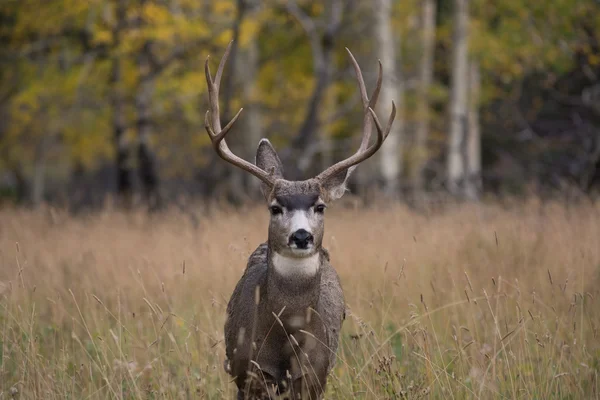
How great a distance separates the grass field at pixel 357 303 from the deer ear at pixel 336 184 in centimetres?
51

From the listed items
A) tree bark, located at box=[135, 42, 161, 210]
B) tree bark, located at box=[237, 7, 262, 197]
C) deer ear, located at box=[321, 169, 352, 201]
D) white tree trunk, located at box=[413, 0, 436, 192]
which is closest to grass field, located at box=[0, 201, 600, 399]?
deer ear, located at box=[321, 169, 352, 201]

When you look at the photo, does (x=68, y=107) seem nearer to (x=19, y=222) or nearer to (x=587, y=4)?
(x=19, y=222)

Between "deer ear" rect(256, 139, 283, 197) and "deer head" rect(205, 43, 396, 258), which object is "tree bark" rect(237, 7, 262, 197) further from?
"deer head" rect(205, 43, 396, 258)

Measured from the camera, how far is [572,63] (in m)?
14.1

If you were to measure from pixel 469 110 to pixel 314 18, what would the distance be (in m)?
4.56

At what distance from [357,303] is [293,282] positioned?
1414mm

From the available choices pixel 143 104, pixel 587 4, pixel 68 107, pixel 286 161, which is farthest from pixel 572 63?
pixel 68 107

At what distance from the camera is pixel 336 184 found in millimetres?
4777

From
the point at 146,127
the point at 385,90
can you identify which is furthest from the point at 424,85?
the point at 146,127

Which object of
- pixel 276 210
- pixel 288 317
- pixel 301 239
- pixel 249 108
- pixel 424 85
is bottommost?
pixel 288 317

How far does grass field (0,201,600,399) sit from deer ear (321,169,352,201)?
510 millimetres

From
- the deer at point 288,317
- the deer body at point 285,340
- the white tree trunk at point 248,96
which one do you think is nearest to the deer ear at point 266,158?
the deer at point 288,317

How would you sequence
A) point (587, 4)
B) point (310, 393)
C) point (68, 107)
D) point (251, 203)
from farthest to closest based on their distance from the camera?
point (68, 107) < point (587, 4) < point (251, 203) < point (310, 393)

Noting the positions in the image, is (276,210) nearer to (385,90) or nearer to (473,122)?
(385,90)
